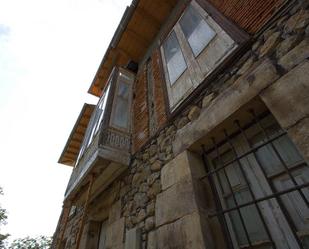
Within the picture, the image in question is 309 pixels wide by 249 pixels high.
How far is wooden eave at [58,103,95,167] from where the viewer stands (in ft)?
26.2

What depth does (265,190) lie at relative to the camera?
1.80 meters

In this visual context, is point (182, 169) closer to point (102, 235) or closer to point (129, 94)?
point (102, 235)

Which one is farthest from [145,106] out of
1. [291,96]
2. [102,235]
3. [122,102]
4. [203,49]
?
[291,96]

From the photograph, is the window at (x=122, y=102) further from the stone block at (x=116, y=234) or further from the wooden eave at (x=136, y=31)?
the stone block at (x=116, y=234)

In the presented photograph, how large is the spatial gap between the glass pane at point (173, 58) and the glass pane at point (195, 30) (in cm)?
30

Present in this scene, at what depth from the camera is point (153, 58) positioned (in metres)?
5.20

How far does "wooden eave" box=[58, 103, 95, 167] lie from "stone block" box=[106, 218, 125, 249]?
5.53m

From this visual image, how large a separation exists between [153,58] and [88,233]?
4602mm

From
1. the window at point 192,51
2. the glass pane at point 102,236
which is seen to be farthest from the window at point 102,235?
the window at point 192,51

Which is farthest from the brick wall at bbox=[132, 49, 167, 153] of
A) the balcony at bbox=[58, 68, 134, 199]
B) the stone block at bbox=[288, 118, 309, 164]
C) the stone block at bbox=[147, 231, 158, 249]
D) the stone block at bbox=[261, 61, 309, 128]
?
the stone block at bbox=[288, 118, 309, 164]

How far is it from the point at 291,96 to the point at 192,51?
2135 millimetres

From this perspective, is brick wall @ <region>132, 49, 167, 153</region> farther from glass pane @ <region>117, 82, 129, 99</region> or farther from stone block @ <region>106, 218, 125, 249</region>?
stone block @ <region>106, 218, 125, 249</region>

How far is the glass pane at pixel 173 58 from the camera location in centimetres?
355

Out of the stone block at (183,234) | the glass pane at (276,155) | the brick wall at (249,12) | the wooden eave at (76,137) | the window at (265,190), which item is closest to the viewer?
the window at (265,190)
